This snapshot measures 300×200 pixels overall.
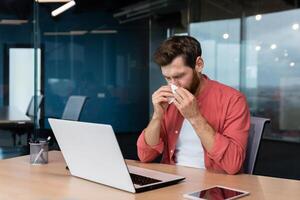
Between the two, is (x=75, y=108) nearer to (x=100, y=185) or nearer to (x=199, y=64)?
(x=199, y=64)

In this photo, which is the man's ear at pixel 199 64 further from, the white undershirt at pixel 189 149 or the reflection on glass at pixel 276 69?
the reflection on glass at pixel 276 69

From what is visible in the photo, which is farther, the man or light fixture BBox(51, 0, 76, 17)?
light fixture BBox(51, 0, 76, 17)

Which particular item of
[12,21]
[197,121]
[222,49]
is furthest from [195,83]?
[12,21]

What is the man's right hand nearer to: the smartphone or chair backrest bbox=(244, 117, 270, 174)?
chair backrest bbox=(244, 117, 270, 174)

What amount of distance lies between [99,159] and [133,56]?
5.94 m

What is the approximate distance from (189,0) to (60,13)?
2095 millimetres

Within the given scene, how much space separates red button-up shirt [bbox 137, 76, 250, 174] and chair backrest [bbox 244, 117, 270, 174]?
3.3 inches

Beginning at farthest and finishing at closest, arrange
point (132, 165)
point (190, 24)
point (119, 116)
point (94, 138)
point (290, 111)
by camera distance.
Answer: point (119, 116), point (190, 24), point (290, 111), point (132, 165), point (94, 138)

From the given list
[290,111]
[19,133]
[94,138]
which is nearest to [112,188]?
[94,138]

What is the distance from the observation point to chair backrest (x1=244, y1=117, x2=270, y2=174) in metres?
1.77

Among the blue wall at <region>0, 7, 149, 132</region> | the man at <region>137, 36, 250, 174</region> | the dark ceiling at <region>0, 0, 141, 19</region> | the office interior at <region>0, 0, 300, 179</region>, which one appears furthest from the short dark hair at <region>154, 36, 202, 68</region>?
the blue wall at <region>0, 7, 149, 132</region>

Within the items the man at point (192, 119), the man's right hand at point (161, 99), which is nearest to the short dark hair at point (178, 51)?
the man at point (192, 119)

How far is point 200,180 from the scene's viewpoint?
1471 mm

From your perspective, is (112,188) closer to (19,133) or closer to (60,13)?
(19,133)
